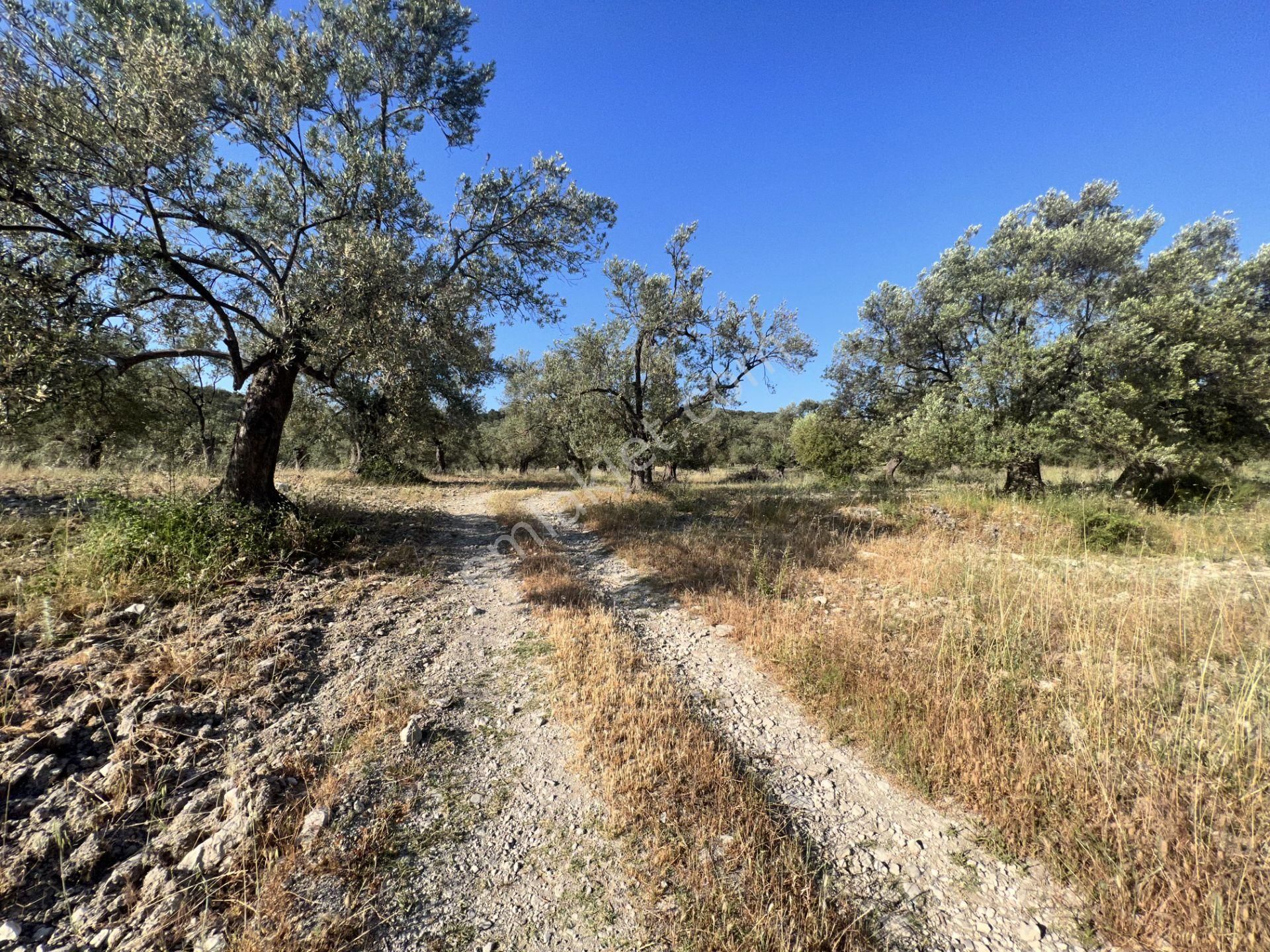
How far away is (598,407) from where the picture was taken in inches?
722

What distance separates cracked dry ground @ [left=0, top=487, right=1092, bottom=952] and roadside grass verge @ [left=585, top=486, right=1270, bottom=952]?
380mm

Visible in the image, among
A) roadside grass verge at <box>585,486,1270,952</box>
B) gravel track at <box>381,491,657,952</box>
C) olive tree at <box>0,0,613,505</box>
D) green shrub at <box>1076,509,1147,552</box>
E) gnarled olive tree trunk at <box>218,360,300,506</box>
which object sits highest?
olive tree at <box>0,0,613,505</box>

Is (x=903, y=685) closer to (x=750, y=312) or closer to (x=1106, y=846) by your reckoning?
(x=1106, y=846)

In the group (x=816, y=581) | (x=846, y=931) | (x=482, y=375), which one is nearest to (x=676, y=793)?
(x=846, y=931)

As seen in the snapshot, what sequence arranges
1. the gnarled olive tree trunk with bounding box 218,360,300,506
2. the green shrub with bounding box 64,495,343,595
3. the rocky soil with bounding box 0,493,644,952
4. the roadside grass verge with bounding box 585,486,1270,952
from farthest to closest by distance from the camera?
the gnarled olive tree trunk with bounding box 218,360,300,506
the green shrub with bounding box 64,495,343,595
the roadside grass verge with bounding box 585,486,1270,952
the rocky soil with bounding box 0,493,644,952

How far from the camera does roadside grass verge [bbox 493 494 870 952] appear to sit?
2.03 meters

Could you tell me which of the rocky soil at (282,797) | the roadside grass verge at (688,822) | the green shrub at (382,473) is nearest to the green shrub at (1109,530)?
the roadside grass verge at (688,822)

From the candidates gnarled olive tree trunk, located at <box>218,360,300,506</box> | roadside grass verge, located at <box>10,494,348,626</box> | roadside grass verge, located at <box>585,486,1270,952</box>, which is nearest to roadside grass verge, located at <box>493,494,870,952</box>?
roadside grass verge, located at <box>585,486,1270,952</box>

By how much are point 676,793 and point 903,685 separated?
2.39 m

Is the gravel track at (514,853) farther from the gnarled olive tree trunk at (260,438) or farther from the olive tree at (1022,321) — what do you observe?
the olive tree at (1022,321)

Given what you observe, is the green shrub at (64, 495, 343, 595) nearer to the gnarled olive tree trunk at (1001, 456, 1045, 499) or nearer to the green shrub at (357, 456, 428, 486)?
the green shrub at (357, 456, 428, 486)

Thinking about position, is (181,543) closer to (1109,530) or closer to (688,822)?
(688,822)

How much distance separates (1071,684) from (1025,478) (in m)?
14.3

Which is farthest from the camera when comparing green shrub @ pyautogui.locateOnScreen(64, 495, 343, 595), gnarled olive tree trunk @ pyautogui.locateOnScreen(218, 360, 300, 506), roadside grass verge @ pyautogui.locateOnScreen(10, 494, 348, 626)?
gnarled olive tree trunk @ pyautogui.locateOnScreen(218, 360, 300, 506)
